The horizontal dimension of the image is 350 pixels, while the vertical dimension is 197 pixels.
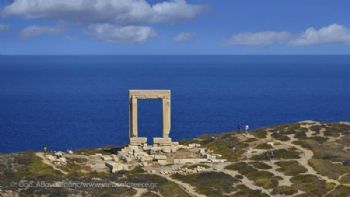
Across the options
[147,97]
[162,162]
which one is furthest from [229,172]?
[147,97]

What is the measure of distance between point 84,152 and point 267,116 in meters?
118

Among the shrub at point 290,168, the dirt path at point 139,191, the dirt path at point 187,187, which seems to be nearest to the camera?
the dirt path at point 139,191

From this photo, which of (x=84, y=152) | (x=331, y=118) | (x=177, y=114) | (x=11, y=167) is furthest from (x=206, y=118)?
(x=11, y=167)

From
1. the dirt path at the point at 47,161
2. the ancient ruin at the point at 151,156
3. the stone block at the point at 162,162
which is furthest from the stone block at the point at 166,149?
the dirt path at the point at 47,161

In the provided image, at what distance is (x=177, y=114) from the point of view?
194m

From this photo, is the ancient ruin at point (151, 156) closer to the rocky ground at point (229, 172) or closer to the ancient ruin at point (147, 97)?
the ancient ruin at point (147, 97)

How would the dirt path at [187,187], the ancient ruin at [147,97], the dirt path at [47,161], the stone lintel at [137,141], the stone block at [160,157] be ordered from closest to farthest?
the dirt path at [187,187] < the dirt path at [47,161] < the stone block at [160,157] < the ancient ruin at [147,97] < the stone lintel at [137,141]

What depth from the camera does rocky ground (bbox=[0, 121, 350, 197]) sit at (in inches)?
2217

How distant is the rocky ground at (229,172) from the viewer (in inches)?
2217

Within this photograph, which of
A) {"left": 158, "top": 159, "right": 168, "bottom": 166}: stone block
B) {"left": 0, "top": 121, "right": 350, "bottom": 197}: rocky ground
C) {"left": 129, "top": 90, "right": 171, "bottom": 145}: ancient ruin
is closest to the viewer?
{"left": 0, "top": 121, "right": 350, "bottom": 197}: rocky ground

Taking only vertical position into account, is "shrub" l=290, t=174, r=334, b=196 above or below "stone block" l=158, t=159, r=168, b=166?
above

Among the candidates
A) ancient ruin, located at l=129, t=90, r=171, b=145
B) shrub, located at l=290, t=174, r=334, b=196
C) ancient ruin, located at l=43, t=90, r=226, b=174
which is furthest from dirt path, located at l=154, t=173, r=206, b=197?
ancient ruin, located at l=129, t=90, r=171, b=145

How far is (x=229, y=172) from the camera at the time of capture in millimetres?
65625

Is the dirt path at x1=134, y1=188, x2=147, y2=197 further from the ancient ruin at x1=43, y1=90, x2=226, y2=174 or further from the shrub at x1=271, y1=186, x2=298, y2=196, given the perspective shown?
the shrub at x1=271, y1=186, x2=298, y2=196
